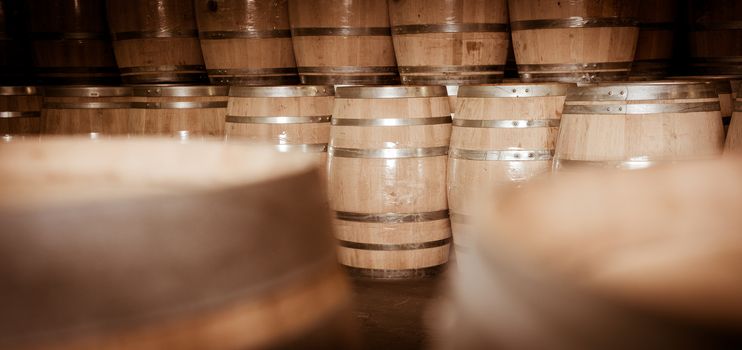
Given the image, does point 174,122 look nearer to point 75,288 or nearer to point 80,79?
point 80,79

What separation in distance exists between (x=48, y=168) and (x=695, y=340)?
681 mm

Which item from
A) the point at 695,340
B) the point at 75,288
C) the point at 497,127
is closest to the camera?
the point at 695,340

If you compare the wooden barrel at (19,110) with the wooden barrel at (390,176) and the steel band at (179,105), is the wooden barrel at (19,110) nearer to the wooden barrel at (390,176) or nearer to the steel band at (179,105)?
the steel band at (179,105)

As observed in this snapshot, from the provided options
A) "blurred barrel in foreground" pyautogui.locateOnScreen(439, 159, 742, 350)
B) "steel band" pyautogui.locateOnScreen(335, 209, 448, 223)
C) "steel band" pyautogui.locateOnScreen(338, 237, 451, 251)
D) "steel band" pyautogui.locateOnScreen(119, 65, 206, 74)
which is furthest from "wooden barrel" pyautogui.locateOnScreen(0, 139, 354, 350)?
"steel band" pyautogui.locateOnScreen(119, 65, 206, 74)

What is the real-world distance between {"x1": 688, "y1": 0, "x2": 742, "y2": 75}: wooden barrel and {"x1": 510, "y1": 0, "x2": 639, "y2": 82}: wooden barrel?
132 cm

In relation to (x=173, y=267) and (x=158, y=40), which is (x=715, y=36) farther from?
(x=173, y=267)

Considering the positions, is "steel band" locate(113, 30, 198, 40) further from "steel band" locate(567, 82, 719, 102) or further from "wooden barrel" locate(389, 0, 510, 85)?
"steel band" locate(567, 82, 719, 102)

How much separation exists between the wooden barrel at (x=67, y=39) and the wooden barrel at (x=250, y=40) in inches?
59.9

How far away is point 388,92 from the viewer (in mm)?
4629

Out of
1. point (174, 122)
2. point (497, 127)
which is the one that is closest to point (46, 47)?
point (174, 122)

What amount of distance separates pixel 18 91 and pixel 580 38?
392 cm

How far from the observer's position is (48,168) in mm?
857

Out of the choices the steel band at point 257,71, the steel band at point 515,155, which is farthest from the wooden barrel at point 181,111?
the steel band at point 515,155

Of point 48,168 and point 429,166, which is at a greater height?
point 48,168
